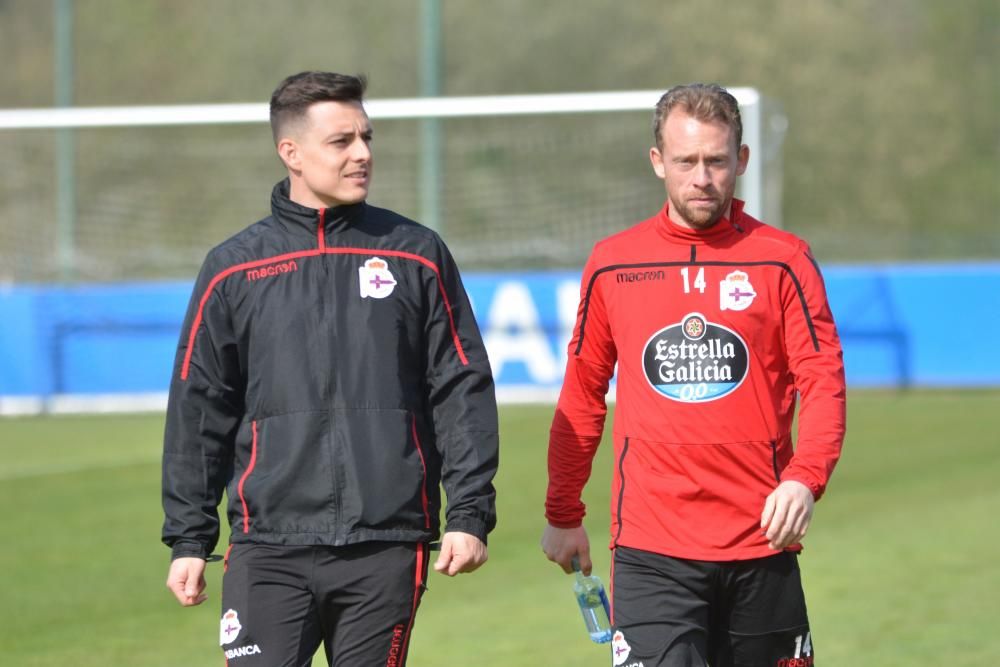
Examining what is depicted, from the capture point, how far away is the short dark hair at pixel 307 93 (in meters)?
3.87

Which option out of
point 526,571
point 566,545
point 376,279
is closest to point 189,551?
point 376,279

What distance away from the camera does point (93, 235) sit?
866 inches

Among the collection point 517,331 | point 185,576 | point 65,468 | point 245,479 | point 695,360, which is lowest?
point 65,468

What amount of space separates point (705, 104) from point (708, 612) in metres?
1.25

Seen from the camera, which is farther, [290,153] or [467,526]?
[290,153]

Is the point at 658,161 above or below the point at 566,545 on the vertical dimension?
above

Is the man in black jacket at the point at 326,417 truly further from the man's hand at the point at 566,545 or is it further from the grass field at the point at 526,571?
the grass field at the point at 526,571

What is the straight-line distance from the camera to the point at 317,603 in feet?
12.2

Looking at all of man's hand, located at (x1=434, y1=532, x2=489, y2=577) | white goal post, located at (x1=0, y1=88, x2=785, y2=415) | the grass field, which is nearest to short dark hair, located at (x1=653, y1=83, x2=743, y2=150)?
man's hand, located at (x1=434, y1=532, x2=489, y2=577)

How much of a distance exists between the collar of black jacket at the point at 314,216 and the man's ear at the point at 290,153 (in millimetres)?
81

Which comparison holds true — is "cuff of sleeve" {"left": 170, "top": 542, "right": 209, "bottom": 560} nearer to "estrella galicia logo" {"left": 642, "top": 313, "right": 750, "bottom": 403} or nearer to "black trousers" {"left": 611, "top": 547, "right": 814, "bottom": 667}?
"black trousers" {"left": 611, "top": 547, "right": 814, "bottom": 667}

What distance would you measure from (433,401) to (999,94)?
3060 centimetres

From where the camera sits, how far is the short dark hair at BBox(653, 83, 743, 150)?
3.87m

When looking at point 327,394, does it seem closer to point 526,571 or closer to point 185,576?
point 185,576
